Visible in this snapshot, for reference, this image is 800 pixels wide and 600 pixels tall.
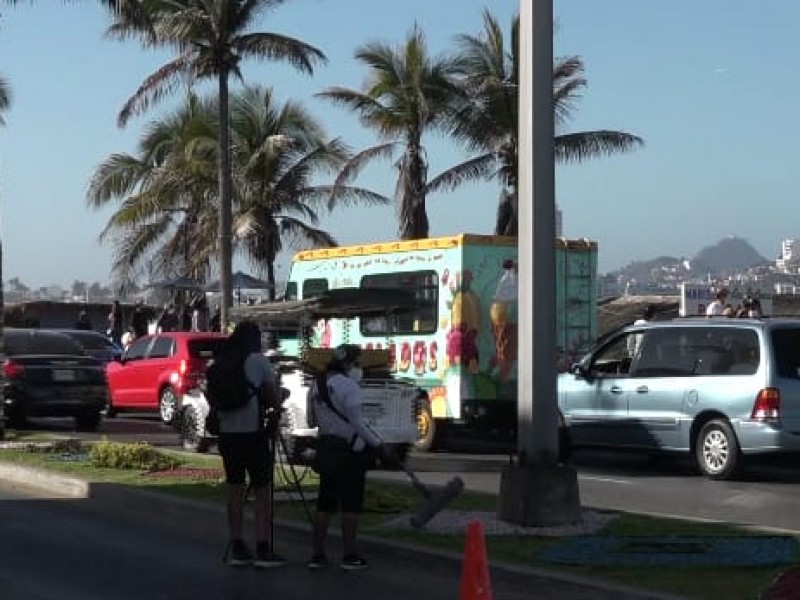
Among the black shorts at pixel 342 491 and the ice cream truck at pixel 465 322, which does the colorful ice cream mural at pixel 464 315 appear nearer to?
the ice cream truck at pixel 465 322

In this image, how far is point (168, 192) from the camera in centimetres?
3662

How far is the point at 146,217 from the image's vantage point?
122ft

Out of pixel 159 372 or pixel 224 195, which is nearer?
pixel 159 372

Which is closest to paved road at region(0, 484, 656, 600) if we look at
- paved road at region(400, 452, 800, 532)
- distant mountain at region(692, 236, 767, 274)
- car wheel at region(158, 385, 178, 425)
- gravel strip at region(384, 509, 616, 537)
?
gravel strip at region(384, 509, 616, 537)

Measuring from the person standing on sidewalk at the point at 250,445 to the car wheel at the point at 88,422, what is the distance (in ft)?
40.1

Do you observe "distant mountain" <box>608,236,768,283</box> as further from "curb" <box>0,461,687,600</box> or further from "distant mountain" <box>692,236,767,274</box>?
"curb" <box>0,461,687,600</box>

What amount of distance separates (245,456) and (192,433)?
26.7 ft

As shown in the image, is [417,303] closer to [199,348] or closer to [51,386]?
[199,348]

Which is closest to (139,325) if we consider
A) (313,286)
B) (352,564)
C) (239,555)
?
(313,286)

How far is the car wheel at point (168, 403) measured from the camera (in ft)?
69.9

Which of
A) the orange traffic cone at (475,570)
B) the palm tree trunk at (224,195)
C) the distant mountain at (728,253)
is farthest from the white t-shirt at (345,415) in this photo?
the distant mountain at (728,253)

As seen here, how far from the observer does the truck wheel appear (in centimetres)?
1811

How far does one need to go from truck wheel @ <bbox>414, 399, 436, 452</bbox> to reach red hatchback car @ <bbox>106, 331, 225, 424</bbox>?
3672mm

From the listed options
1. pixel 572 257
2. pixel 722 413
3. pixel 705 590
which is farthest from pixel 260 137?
pixel 705 590
